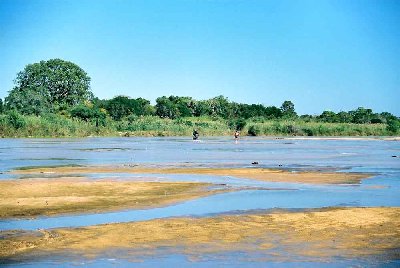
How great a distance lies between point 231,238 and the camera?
11.6 metres

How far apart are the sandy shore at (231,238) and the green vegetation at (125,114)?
6979 cm

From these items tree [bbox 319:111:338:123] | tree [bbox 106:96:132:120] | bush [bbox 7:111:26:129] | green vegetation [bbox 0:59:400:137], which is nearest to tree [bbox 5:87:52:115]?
green vegetation [bbox 0:59:400:137]

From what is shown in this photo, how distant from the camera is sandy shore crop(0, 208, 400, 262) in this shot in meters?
10.5

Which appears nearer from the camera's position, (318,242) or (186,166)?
(318,242)

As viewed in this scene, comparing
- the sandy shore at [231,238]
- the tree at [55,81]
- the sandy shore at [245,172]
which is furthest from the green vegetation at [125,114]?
the sandy shore at [231,238]

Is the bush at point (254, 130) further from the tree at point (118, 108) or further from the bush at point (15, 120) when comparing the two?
the tree at point (118, 108)

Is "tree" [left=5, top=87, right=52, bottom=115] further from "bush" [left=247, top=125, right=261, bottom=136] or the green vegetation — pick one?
"bush" [left=247, top=125, right=261, bottom=136]

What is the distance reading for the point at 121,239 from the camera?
452 inches

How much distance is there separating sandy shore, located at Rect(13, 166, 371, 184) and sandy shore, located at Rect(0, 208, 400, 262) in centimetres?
1018

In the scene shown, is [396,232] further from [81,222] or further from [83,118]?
[83,118]

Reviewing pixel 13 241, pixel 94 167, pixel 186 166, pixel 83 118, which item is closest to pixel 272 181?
pixel 186 166

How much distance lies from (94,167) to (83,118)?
75.2 m

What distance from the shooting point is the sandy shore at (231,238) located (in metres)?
10.5

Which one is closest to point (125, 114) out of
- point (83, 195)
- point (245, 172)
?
point (245, 172)
